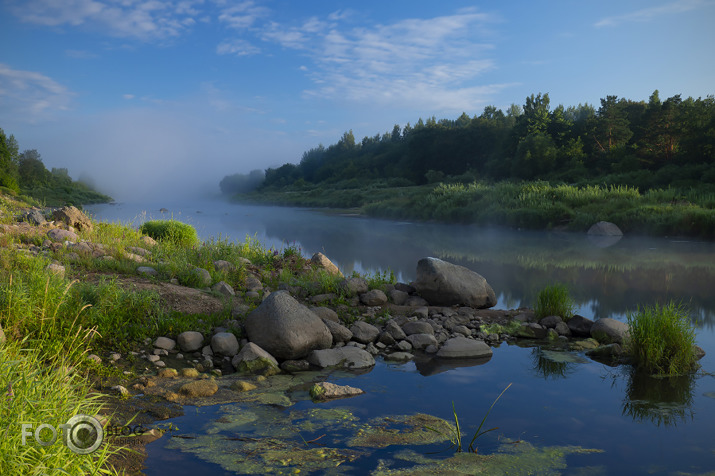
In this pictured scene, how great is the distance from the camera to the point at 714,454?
3.74 metres

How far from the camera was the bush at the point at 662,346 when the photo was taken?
17.9 ft

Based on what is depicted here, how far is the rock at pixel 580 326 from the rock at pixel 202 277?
5034 millimetres

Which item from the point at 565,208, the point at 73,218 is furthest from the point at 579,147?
the point at 73,218

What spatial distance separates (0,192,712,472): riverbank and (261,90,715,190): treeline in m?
23.7

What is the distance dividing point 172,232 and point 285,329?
7015mm

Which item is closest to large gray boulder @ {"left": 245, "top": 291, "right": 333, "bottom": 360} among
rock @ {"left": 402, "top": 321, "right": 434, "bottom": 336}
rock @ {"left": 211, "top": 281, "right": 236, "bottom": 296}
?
rock @ {"left": 402, "top": 321, "right": 434, "bottom": 336}

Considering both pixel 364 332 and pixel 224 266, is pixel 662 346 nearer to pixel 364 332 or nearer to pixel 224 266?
pixel 364 332

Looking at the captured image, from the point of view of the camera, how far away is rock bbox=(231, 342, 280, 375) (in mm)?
5211

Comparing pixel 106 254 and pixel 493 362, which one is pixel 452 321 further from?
pixel 106 254

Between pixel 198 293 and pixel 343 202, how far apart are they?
4136cm

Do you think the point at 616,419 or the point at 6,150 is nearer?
the point at 616,419

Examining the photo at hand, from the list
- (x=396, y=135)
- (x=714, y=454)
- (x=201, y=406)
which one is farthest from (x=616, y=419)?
(x=396, y=135)

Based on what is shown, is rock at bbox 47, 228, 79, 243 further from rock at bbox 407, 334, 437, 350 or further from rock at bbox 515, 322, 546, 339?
rock at bbox 515, 322, 546, 339

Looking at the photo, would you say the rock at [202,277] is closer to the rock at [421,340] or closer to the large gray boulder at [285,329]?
the large gray boulder at [285,329]
